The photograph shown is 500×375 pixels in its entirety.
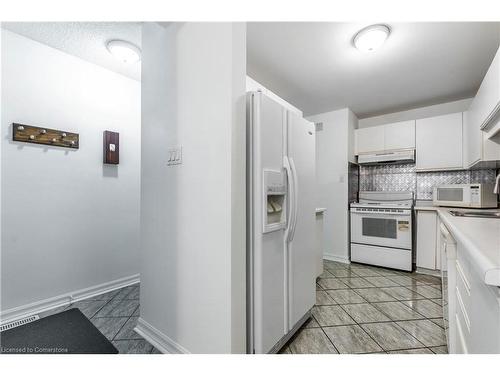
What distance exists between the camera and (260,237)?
1.31 meters

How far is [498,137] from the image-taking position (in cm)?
212

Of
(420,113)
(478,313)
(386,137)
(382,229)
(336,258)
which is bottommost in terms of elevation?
(336,258)

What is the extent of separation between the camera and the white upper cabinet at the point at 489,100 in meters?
1.66

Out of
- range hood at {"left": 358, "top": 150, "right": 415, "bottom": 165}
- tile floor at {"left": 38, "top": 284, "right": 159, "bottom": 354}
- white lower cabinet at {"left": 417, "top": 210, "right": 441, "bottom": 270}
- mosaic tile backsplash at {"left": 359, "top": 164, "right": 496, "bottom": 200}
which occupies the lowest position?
tile floor at {"left": 38, "top": 284, "right": 159, "bottom": 354}

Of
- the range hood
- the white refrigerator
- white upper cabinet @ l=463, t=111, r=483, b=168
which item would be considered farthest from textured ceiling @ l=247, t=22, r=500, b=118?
the white refrigerator

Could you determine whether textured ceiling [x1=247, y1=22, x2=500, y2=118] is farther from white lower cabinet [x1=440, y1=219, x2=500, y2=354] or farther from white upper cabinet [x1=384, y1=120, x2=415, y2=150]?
white lower cabinet [x1=440, y1=219, x2=500, y2=354]

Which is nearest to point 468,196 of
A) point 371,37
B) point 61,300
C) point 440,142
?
point 440,142

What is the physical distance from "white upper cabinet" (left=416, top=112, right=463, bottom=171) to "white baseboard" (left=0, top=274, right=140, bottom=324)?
14.0 ft

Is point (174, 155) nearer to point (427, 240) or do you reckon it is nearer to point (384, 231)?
Answer: point (384, 231)

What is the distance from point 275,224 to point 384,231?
257cm

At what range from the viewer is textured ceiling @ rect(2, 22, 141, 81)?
6.04ft

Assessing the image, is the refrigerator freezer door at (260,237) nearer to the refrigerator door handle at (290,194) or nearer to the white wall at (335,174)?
the refrigerator door handle at (290,194)

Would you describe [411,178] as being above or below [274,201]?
above
